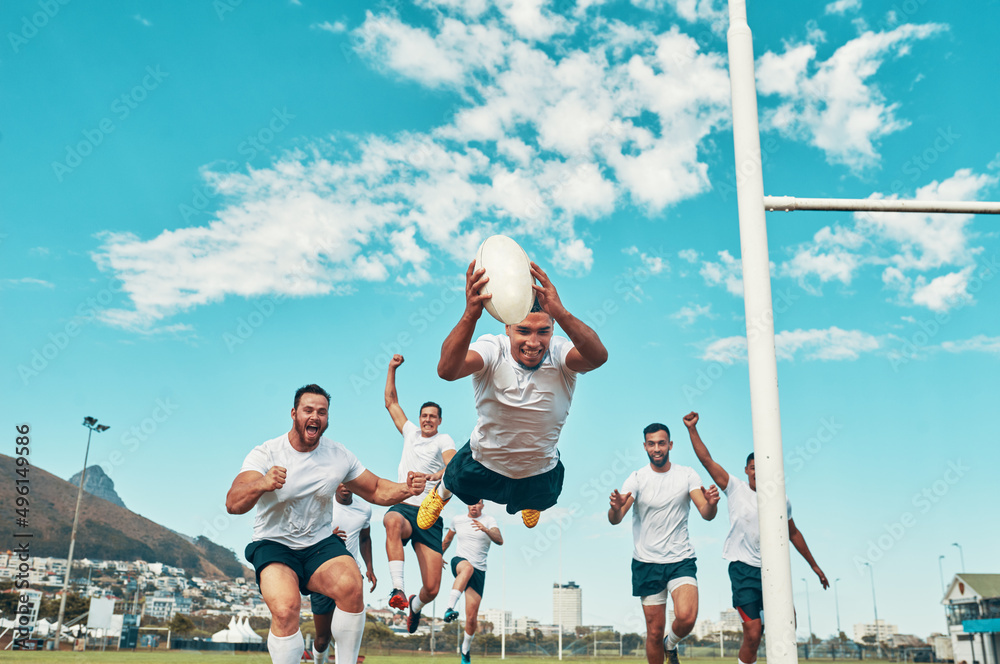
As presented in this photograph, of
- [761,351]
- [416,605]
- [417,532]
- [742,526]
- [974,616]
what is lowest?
[974,616]

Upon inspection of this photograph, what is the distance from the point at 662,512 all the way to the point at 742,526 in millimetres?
1184

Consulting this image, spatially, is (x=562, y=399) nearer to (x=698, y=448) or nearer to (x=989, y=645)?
(x=698, y=448)

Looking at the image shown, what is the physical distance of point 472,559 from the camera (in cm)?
1213

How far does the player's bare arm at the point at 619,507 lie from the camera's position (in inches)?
343

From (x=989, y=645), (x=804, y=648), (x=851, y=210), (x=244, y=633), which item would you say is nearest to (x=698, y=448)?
(x=851, y=210)

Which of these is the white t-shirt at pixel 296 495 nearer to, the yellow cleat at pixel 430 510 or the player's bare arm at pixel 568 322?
the yellow cleat at pixel 430 510

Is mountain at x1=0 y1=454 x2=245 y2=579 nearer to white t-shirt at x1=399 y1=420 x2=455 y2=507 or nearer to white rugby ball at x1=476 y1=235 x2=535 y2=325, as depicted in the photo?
white t-shirt at x1=399 y1=420 x2=455 y2=507

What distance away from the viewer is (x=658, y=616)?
886 cm

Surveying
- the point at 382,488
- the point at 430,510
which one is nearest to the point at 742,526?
the point at 430,510

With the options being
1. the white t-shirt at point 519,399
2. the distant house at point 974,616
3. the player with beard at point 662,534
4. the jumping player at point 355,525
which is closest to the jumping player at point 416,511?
the jumping player at point 355,525

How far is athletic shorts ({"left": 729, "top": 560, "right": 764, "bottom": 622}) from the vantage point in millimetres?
8828

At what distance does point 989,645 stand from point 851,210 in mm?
48406

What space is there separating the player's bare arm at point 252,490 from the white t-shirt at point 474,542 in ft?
23.5

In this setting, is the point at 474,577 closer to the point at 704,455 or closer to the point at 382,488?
the point at 704,455
